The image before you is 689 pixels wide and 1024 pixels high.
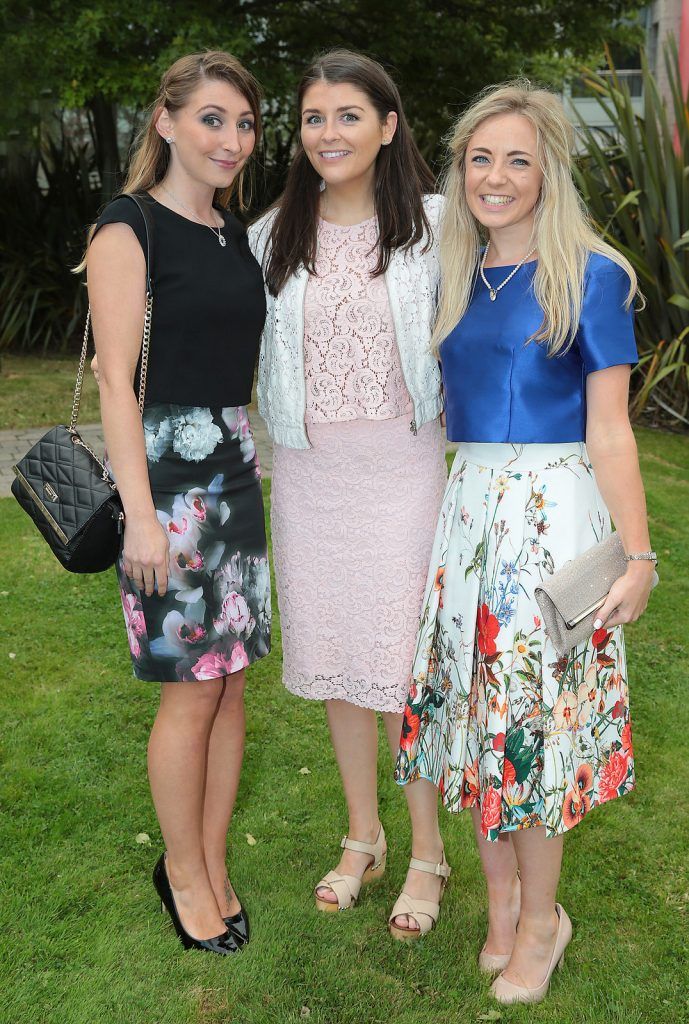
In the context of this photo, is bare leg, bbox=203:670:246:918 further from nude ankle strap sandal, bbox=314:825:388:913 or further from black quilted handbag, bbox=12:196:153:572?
black quilted handbag, bbox=12:196:153:572

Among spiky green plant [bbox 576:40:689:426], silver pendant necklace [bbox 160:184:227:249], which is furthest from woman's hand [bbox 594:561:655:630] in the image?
spiky green plant [bbox 576:40:689:426]

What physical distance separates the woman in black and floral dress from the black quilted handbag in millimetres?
32

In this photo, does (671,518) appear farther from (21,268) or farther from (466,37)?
(21,268)

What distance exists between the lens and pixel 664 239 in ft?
25.0

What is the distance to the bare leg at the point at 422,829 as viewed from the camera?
285 cm

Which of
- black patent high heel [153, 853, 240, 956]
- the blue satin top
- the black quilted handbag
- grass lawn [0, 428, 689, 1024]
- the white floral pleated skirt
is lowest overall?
grass lawn [0, 428, 689, 1024]

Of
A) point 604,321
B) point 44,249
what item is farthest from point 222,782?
point 44,249

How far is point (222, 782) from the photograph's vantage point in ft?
9.12

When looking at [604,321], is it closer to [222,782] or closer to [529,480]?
[529,480]

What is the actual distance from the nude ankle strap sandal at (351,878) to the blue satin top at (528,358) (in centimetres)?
131

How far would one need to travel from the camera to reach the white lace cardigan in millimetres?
2557

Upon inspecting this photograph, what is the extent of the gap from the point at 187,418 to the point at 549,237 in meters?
0.90

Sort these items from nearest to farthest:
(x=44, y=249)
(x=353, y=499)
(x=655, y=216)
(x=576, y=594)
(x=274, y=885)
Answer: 1. (x=576, y=594)
2. (x=353, y=499)
3. (x=274, y=885)
4. (x=655, y=216)
5. (x=44, y=249)

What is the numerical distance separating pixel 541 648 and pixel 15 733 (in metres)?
2.20
